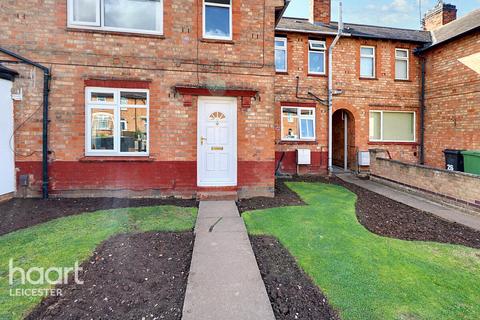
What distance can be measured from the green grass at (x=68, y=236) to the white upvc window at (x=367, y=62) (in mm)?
11259

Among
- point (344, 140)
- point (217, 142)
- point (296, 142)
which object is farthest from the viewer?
point (344, 140)

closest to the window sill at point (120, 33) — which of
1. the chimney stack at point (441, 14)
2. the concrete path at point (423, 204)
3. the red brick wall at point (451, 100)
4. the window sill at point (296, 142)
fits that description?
the window sill at point (296, 142)

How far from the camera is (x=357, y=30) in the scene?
12.8 meters

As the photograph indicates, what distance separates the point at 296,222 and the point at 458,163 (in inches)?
280

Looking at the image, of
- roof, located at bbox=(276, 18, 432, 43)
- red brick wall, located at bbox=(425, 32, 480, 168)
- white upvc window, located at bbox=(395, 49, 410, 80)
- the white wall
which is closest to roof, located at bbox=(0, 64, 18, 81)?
the white wall

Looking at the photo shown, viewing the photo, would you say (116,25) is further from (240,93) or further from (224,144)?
(224,144)

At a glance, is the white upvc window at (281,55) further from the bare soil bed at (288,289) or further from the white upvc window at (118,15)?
the bare soil bed at (288,289)

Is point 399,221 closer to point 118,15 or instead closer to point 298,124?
point 298,124

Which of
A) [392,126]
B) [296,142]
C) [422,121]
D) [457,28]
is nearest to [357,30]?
[457,28]

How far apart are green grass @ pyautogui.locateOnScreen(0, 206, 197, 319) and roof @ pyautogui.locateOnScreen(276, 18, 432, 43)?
9.80m

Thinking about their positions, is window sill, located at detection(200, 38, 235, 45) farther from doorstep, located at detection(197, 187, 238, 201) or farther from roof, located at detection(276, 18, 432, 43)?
roof, located at detection(276, 18, 432, 43)

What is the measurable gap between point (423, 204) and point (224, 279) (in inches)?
271

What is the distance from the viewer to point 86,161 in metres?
6.57

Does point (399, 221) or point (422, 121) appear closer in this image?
point (399, 221)
